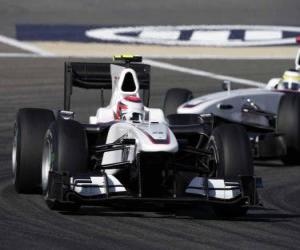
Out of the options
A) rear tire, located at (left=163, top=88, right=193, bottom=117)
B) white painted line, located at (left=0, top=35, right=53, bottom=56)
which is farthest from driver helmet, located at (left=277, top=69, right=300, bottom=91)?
white painted line, located at (left=0, top=35, right=53, bottom=56)

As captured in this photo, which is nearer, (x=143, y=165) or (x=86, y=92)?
(x=143, y=165)

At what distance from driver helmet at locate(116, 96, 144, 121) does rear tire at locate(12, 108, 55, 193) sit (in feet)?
2.33

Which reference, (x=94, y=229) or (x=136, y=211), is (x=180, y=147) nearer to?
(x=136, y=211)

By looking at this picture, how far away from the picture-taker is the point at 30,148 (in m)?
12.8

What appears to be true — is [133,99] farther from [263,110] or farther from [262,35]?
[262,35]

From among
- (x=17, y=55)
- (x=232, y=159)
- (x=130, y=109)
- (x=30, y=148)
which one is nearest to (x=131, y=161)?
(x=232, y=159)

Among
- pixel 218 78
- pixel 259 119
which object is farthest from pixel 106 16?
pixel 259 119

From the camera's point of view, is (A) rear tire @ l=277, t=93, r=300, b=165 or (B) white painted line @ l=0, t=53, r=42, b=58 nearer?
(A) rear tire @ l=277, t=93, r=300, b=165

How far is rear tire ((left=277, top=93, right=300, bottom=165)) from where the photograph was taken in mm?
16578

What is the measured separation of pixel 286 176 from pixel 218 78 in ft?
34.2

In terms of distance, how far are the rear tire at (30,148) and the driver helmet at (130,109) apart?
71 centimetres

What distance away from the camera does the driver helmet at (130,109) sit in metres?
12.9

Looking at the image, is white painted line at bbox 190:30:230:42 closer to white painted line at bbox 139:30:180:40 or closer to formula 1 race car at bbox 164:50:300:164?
white painted line at bbox 139:30:180:40

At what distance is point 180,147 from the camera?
12.1 meters
